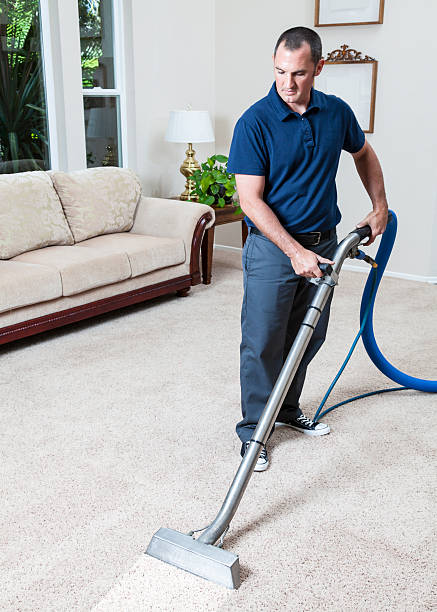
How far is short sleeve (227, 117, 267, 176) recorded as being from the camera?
1.92m

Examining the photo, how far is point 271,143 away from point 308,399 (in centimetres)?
118

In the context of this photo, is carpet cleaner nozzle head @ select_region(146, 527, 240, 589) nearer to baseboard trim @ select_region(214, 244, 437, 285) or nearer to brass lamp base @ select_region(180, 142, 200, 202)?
brass lamp base @ select_region(180, 142, 200, 202)

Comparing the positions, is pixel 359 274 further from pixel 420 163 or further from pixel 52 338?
pixel 52 338

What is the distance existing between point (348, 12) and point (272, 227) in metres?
3.31

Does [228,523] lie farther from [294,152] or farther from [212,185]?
[212,185]

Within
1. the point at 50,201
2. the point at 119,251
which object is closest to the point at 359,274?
the point at 119,251

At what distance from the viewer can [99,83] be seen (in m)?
4.61

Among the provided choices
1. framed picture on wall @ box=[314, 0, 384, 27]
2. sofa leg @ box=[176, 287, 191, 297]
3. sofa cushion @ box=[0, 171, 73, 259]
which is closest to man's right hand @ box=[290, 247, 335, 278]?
sofa cushion @ box=[0, 171, 73, 259]

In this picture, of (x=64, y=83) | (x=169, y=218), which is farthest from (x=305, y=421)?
(x=64, y=83)

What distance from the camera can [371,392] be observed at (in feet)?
9.21

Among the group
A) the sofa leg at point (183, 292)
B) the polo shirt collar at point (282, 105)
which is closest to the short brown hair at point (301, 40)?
the polo shirt collar at point (282, 105)

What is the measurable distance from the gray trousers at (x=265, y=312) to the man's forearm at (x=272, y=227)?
11 cm

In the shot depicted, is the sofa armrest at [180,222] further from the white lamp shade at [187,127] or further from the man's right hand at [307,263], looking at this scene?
the man's right hand at [307,263]

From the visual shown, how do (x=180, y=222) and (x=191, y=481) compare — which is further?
(x=180, y=222)
